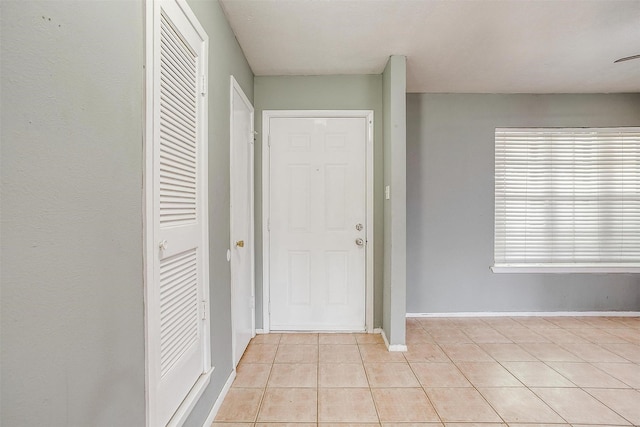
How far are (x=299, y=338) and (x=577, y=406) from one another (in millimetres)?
1993

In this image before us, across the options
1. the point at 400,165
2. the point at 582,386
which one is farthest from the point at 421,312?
the point at 400,165

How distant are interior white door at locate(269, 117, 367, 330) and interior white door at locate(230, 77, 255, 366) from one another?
0.25 metres

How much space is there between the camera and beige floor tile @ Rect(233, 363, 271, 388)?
2.13m

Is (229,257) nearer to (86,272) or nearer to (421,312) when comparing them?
(86,272)

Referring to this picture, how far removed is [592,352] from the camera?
2582 mm

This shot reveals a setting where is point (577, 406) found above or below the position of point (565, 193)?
below

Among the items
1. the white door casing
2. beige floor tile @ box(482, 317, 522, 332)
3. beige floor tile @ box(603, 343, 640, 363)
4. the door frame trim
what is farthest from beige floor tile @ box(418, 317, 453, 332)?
the white door casing

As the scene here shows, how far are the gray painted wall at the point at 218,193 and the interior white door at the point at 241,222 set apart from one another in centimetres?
12

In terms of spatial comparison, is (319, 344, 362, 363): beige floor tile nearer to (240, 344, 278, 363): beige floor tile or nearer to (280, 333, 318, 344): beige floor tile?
(280, 333, 318, 344): beige floor tile

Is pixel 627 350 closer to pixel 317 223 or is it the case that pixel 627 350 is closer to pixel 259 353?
pixel 317 223

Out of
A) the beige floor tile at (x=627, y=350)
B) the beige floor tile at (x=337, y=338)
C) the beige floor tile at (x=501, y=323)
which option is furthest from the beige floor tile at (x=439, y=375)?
the beige floor tile at (x=627, y=350)

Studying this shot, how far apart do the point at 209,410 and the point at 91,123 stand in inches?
62.9

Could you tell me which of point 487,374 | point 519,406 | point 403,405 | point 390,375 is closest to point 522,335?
point 487,374

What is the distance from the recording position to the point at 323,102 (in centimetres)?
295
